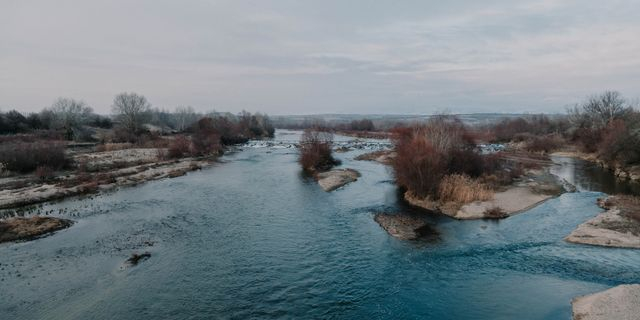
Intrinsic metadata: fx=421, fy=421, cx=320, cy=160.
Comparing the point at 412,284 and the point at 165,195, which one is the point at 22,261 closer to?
the point at 165,195

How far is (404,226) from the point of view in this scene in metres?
23.4

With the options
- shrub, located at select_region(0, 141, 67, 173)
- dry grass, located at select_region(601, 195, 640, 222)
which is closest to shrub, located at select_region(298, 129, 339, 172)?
shrub, located at select_region(0, 141, 67, 173)

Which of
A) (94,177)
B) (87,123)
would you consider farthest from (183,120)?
(94,177)

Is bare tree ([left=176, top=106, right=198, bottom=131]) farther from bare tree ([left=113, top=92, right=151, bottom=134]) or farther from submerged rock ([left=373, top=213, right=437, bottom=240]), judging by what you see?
submerged rock ([left=373, top=213, right=437, bottom=240])

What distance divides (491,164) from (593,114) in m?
45.7

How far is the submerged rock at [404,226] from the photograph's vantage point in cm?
2206

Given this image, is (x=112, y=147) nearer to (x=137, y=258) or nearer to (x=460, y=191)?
(x=137, y=258)

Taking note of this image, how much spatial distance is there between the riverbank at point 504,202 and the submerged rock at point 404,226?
9.89 feet

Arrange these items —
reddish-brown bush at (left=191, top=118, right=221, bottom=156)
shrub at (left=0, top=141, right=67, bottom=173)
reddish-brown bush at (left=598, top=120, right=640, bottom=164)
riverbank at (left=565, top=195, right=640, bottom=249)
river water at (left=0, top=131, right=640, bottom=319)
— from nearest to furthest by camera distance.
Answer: river water at (left=0, top=131, right=640, bottom=319), riverbank at (left=565, top=195, right=640, bottom=249), shrub at (left=0, top=141, right=67, bottom=173), reddish-brown bush at (left=598, top=120, right=640, bottom=164), reddish-brown bush at (left=191, top=118, right=221, bottom=156)

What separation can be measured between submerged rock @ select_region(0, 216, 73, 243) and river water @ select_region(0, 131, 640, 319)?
3.25ft

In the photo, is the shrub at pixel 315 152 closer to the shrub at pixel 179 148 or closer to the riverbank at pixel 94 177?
the riverbank at pixel 94 177

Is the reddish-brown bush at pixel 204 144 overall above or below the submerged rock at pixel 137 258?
Answer: above

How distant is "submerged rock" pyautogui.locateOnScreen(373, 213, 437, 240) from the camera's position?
22062mm

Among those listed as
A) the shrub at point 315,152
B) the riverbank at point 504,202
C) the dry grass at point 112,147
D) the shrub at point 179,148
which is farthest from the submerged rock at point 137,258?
the dry grass at point 112,147
